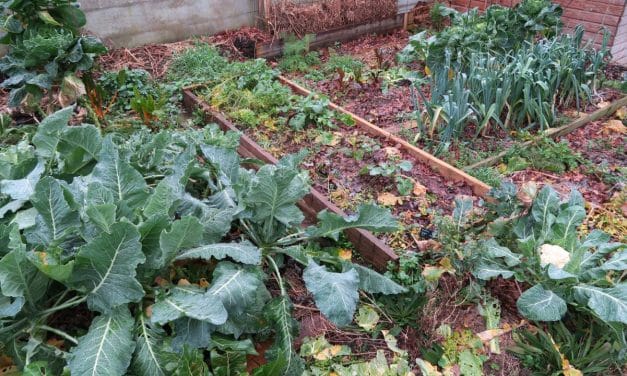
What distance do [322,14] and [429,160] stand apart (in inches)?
143

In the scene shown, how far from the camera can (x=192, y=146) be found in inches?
99.3

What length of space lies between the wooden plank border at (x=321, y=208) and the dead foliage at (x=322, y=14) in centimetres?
229

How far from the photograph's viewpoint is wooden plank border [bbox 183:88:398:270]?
2518mm

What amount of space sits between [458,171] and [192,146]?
1.80 m

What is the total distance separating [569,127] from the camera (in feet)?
12.6

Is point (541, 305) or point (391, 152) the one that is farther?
point (391, 152)

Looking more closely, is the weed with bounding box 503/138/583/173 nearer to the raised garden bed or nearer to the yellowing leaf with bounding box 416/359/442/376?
the raised garden bed

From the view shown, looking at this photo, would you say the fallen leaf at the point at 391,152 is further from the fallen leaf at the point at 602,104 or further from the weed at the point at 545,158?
the fallen leaf at the point at 602,104

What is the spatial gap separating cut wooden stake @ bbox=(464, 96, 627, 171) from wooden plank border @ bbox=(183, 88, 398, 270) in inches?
44.3

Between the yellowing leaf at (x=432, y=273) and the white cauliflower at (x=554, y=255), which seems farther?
the yellowing leaf at (x=432, y=273)

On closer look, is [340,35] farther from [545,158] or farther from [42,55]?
[42,55]

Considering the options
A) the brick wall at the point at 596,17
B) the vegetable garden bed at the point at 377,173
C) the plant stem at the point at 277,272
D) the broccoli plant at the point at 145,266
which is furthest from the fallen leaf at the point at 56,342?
the brick wall at the point at 596,17

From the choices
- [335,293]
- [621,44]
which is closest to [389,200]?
[335,293]

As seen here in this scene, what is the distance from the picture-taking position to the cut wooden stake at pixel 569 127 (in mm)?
3361
